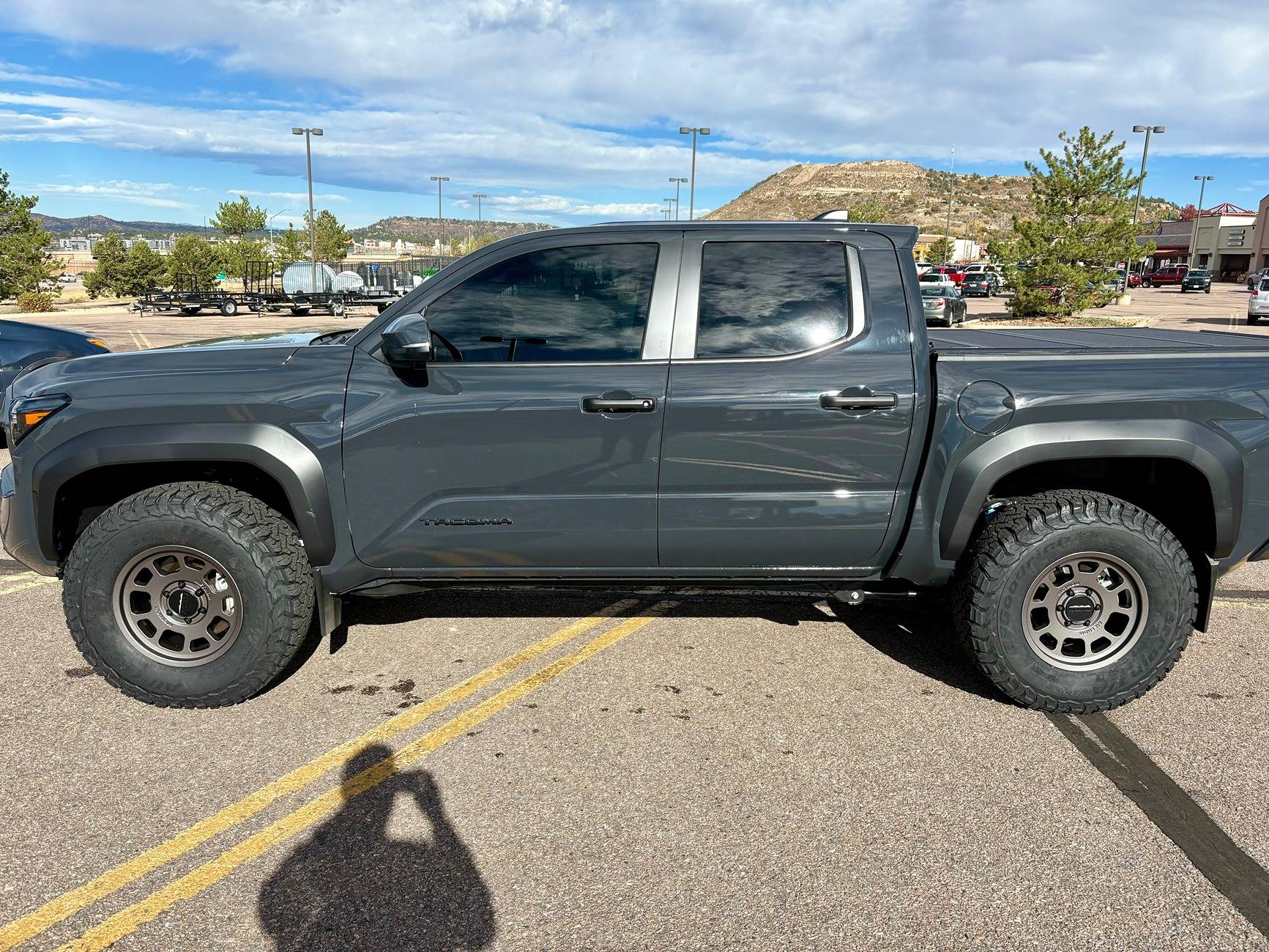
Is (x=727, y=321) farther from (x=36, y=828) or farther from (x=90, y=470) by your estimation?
(x=36, y=828)

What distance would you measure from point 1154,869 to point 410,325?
2983 mm

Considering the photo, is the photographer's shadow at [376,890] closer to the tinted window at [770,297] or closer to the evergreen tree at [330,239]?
the tinted window at [770,297]

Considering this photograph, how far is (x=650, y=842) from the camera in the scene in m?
2.85

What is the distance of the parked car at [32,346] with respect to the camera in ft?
27.5

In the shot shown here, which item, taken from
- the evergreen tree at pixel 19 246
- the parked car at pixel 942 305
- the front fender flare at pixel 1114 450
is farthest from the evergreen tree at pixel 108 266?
the front fender flare at pixel 1114 450

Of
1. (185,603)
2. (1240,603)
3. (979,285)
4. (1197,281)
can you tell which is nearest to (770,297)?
(185,603)

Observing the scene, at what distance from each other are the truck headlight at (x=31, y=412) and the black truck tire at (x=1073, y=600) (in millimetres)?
3632

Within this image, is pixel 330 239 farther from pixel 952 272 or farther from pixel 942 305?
pixel 942 305

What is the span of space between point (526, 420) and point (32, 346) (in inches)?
291

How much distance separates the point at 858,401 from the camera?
351 cm

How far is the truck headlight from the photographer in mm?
3584

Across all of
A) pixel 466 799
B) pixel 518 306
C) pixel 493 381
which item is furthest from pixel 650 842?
pixel 518 306

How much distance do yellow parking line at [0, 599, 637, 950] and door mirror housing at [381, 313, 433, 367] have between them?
141cm

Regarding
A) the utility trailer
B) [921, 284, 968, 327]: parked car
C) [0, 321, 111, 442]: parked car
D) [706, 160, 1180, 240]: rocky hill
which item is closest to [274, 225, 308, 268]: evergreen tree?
the utility trailer
